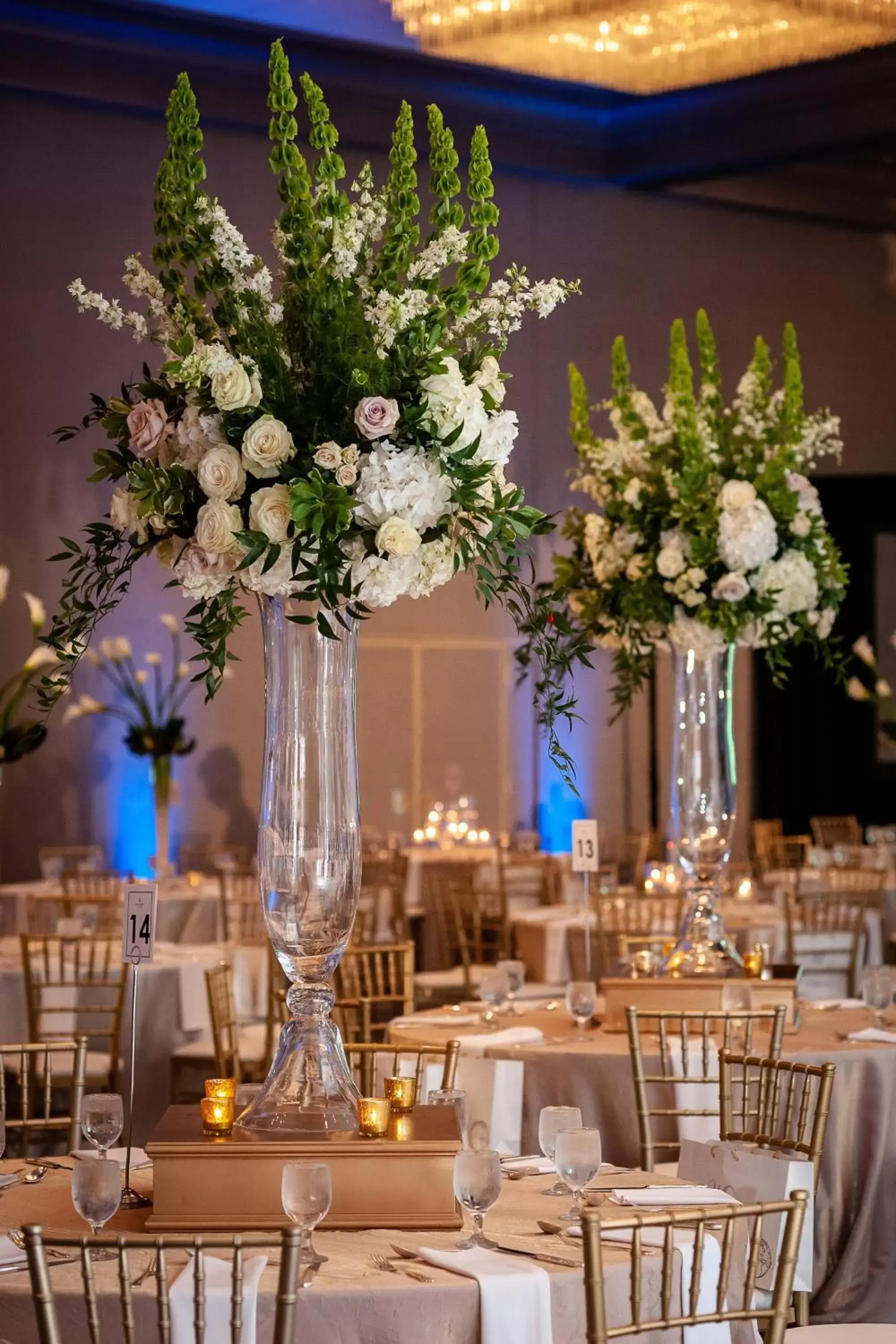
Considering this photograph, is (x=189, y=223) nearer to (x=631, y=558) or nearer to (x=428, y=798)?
(x=631, y=558)

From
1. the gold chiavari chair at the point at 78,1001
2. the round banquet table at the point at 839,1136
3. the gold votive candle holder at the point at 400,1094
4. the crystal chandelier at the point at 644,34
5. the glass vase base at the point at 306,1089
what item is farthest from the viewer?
the crystal chandelier at the point at 644,34

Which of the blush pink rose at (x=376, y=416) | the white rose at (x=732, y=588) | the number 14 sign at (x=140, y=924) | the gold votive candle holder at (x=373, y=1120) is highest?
the white rose at (x=732, y=588)

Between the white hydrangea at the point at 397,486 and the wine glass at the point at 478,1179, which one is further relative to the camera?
the white hydrangea at the point at 397,486

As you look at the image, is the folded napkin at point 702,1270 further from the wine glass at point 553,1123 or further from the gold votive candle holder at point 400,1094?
the gold votive candle holder at point 400,1094

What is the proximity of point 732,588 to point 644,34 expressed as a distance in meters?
7.27

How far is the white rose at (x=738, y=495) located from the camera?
562cm

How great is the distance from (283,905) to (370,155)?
1092 cm

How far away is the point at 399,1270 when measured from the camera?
9.14ft

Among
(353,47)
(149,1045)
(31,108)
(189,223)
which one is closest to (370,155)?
(353,47)

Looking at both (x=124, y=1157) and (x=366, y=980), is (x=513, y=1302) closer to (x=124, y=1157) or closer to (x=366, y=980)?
(x=124, y=1157)

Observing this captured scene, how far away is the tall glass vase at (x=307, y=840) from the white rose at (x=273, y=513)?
0.17 meters

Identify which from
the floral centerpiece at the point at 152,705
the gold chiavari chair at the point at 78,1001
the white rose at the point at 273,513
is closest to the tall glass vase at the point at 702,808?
the gold chiavari chair at the point at 78,1001

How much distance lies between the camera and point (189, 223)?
3.13 meters

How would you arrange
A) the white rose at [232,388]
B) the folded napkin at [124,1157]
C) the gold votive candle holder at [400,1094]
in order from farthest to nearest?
the folded napkin at [124,1157] < the gold votive candle holder at [400,1094] < the white rose at [232,388]
